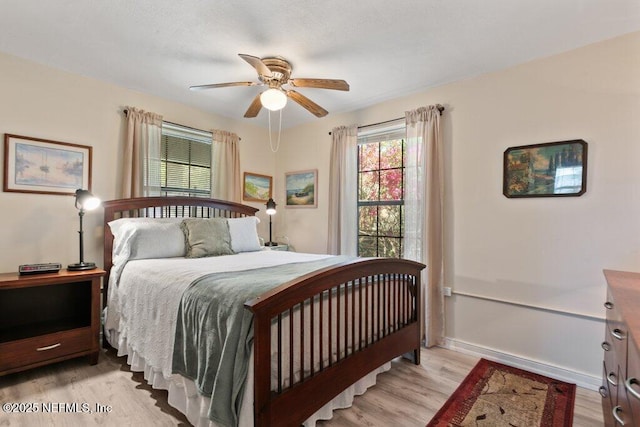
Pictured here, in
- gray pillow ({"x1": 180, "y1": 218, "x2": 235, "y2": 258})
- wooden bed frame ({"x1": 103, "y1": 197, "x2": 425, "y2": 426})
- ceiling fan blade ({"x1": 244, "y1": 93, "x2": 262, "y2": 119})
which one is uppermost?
ceiling fan blade ({"x1": 244, "y1": 93, "x2": 262, "y2": 119})

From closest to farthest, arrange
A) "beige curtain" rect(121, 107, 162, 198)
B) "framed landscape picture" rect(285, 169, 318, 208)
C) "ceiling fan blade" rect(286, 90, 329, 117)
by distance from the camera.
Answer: "ceiling fan blade" rect(286, 90, 329, 117) → "beige curtain" rect(121, 107, 162, 198) → "framed landscape picture" rect(285, 169, 318, 208)

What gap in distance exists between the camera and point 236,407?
55.8 inches

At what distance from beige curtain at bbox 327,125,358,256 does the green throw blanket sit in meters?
1.78

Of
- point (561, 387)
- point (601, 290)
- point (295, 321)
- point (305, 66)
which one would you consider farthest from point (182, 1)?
point (561, 387)

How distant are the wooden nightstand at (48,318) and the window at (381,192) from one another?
2696mm

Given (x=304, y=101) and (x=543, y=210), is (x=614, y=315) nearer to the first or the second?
(x=543, y=210)

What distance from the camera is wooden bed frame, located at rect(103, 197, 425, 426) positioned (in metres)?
1.42

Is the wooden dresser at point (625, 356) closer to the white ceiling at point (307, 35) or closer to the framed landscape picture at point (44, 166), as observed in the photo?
the white ceiling at point (307, 35)

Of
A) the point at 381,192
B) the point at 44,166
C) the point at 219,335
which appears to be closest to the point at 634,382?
the point at 219,335

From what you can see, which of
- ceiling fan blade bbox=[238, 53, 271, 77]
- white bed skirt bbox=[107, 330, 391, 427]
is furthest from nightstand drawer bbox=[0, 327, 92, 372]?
ceiling fan blade bbox=[238, 53, 271, 77]

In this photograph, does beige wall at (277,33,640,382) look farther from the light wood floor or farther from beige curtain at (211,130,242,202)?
beige curtain at (211,130,242,202)

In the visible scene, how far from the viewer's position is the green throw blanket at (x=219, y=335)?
1407mm

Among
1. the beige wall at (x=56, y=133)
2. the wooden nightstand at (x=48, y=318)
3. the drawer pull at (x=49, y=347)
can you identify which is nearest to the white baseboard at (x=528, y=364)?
the wooden nightstand at (x=48, y=318)

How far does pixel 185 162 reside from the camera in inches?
144
